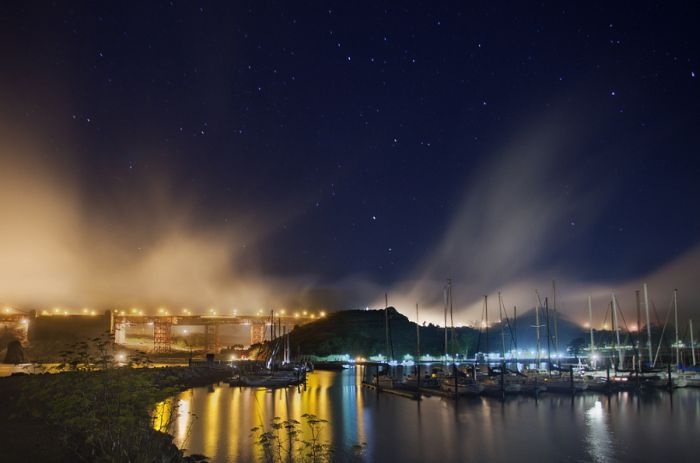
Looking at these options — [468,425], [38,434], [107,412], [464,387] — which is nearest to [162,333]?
[464,387]

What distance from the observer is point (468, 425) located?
132 ft

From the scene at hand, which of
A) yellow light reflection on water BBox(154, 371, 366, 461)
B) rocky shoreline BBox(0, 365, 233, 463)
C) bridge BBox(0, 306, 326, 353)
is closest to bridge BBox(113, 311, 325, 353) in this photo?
bridge BBox(0, 306, 326, 353)

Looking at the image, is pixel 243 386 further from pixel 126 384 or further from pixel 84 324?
pixel 84 324

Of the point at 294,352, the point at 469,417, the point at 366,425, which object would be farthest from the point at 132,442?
the point at 294,352

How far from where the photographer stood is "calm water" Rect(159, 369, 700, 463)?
3073 centimetres

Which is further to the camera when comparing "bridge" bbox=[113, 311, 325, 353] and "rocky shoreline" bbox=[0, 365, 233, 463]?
"bridge" bbox=[113, 311, 325, 353]

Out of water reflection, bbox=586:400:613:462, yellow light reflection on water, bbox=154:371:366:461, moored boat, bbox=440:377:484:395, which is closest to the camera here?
water reflection, bbox=586:400:613:462

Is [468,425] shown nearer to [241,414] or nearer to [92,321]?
→ [241,414]

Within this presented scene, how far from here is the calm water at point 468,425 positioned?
30.7 meters

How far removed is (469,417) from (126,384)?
35708 millimetres

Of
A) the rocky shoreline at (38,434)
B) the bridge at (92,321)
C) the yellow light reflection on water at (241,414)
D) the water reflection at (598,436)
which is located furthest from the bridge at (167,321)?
the rocky shoreline at (38,434)

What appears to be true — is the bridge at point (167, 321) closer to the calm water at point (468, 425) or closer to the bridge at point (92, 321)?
the bridge at point (92, 321)

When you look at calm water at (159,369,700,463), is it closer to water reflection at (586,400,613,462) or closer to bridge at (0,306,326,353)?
water reflection at (586,400,613,462)

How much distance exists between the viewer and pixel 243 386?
69.9m
